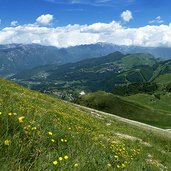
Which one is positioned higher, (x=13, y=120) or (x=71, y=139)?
(x=13, y=120)

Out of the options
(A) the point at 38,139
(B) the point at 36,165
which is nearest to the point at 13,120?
(A) the point at 38,139

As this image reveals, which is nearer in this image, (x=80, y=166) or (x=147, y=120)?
(x=80, y=166)

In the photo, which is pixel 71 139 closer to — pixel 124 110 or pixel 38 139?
pixel 38 139

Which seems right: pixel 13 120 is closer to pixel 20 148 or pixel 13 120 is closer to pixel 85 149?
pixel 20 148

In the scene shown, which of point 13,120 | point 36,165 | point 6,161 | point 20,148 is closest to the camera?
point 6,161

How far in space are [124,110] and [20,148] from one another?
194953 millimetres

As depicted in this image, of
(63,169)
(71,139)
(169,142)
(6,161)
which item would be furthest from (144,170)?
(169,142)

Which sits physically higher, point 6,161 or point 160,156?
point 6,161

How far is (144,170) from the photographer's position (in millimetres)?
10398

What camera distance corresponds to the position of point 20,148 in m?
6.31

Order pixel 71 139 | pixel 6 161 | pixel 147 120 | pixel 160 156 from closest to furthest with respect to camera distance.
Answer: pixel 6 161, pixel 71 139, pixel 160 156, pixel 147 120

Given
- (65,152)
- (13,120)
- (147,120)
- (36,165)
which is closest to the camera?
(36,165)

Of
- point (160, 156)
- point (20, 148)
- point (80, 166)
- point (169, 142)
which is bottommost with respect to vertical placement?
point (169, 142)

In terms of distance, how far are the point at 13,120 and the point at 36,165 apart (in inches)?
65.3
